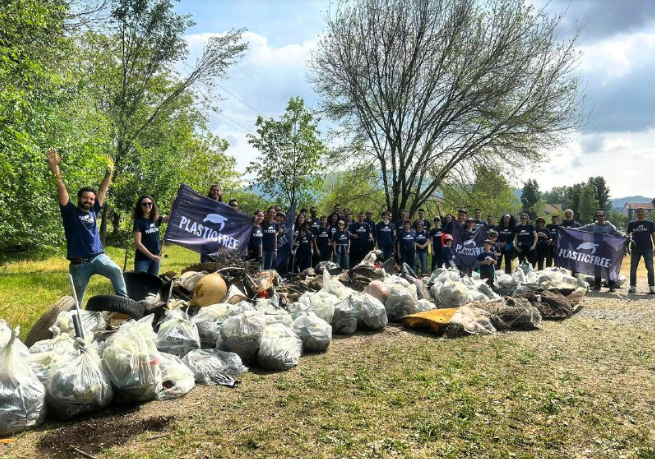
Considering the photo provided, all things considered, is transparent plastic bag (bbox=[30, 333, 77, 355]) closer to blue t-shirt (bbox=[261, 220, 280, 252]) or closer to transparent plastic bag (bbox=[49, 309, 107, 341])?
transparent plastic bag (bbox=[49, 309, 107, 341])

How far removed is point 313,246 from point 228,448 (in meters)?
8.41

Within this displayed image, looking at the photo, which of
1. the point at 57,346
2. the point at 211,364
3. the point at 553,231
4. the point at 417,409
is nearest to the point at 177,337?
the point at 211,364

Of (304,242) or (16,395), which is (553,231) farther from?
(16,395)

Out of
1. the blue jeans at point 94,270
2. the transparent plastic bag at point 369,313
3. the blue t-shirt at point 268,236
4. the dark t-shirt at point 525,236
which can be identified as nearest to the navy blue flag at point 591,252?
the dark t-shirt at point 525,236

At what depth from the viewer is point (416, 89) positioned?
16281mm

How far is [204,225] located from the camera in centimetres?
786

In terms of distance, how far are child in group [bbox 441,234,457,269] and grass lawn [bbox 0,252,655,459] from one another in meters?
4.99

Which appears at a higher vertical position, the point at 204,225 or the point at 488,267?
Result: the point at 204,225

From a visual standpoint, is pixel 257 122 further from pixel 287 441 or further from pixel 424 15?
pixel 287 441

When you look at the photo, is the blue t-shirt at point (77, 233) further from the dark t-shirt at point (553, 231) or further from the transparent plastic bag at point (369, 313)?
the dark t-shirt at point (553, 231)

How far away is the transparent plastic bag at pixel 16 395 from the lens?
307 centimetres

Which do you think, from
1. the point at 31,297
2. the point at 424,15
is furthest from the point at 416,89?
the point at 31,297

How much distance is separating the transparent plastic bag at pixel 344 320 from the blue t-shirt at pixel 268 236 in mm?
3747

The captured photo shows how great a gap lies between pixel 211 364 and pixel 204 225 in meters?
3.98
